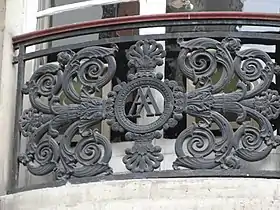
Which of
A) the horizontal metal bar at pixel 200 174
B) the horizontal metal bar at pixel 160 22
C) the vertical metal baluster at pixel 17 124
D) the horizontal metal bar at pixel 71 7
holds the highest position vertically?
the horizontal metal bar at pixel 71 7

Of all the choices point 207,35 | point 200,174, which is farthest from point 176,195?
point 207,35

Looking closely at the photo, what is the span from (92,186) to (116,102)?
55 cm

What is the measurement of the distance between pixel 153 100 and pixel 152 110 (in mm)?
76

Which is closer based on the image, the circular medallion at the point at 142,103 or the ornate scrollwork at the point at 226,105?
the ornate scrollwork at the point at 226,105

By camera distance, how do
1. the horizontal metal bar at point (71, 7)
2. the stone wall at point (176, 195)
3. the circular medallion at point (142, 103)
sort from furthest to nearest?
the horizontal metal bar at point (71, 7) → the circular medallion at point (142, 103) → the stone wall at point (176, 195)

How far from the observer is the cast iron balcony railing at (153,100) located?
6.73 meters

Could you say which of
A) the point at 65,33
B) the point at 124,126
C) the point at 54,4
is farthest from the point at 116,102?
the point at 54,4

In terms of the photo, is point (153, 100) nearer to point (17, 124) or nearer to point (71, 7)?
point (17, 124)

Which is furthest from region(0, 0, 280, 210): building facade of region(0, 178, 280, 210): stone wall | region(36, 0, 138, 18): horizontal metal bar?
region(36, 0, 138, 18): horizontal metal bar

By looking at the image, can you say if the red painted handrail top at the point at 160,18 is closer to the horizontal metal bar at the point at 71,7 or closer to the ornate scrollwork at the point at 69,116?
the ornate scrollwork at the point at 69,116

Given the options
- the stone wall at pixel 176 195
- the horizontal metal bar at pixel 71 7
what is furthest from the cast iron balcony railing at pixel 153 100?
the horizontal metal bar at pixel 71 7

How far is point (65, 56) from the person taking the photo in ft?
23.5

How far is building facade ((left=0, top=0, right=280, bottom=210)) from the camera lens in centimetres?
667

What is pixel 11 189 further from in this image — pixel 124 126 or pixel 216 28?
pixel 216 28
